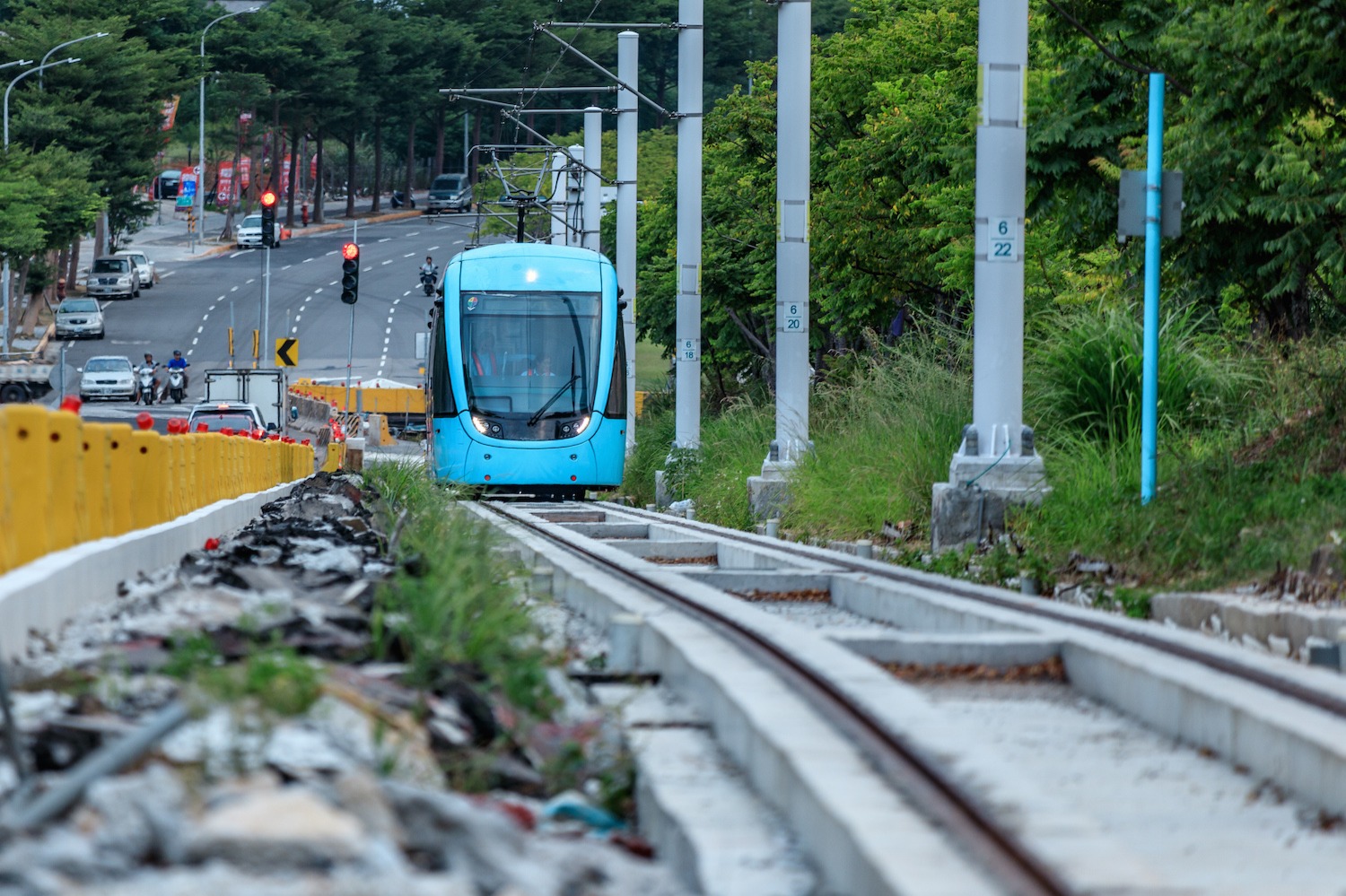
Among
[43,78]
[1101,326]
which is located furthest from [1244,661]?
[43,78]

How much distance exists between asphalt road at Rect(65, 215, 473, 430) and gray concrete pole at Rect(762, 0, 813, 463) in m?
40.2

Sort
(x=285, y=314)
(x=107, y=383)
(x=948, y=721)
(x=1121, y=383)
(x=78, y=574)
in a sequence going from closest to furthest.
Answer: (x=948, y=721) → (x=78, y=574) → (x=1121, y=383) → (x=107, y=383) → (x=285, y=314)

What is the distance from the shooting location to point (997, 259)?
48.1 feet

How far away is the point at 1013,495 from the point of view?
1382 centimetres

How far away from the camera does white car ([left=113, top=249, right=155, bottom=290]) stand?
3467 inches

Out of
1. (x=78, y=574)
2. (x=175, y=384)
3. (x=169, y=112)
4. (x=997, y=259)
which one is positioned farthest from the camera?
(x=169, y=112)

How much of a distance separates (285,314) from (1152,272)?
243ft

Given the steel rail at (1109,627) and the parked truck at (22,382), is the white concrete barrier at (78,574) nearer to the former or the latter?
the steel rail at (1109,627)

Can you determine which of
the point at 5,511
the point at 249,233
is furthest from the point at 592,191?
the point at 249,233

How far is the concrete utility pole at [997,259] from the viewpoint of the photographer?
14297mm

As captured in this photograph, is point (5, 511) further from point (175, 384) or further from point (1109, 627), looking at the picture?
point (175, 384)

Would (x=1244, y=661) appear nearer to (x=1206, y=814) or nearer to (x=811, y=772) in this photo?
(x=1206, y=814)

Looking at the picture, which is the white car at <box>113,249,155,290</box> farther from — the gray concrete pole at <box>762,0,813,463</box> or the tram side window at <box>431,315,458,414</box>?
the gray concrete pole at <box>762,0,813,463</box>

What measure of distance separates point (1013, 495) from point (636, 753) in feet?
26.4
